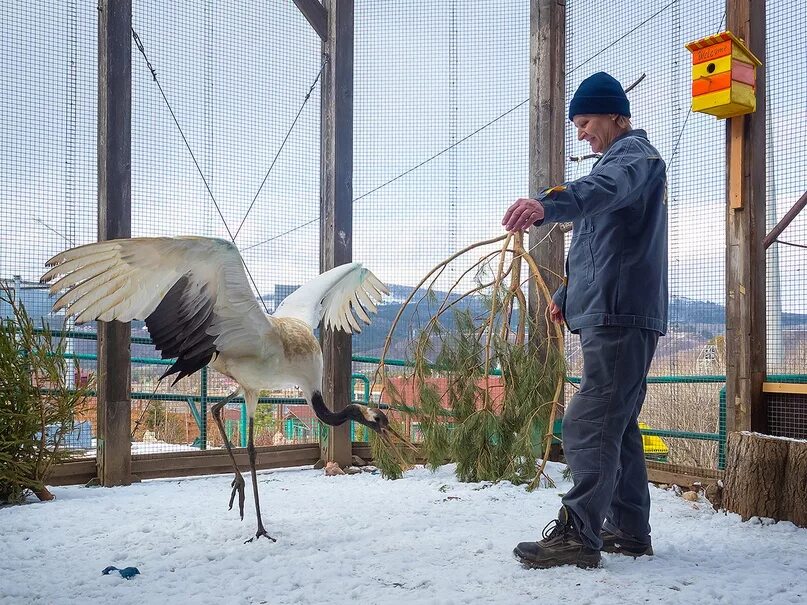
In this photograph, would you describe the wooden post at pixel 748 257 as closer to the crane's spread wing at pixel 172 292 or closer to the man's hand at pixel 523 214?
the man's hand at pixel 523 214

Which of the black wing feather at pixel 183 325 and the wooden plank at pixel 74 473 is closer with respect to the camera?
the black wing feather at pixel 183 325

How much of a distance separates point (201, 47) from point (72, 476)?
9.04 ft

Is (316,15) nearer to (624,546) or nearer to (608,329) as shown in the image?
(608,329)

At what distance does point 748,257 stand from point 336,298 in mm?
2322

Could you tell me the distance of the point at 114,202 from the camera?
418 centimetres

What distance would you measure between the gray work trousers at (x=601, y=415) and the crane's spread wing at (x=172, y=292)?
57.3 inches

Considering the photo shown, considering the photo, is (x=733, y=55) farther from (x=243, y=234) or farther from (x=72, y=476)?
(x=72, y=476)

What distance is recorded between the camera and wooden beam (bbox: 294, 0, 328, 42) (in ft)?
16.1

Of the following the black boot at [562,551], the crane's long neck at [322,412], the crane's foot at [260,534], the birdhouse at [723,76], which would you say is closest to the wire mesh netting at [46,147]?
the crane's long neck at [322,412]

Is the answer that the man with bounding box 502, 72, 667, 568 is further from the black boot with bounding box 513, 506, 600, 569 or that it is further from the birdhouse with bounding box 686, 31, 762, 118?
the birdhouse with bounding box 686, 31, 762, 118

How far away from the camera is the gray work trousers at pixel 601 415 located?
2.43 metres

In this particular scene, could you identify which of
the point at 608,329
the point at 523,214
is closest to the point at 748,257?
the point at 608,329

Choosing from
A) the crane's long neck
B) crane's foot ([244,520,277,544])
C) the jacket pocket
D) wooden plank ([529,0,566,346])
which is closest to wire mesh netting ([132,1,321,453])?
the crane's long neck

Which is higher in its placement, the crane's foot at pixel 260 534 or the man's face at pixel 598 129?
the man's face at pixel 598 129
